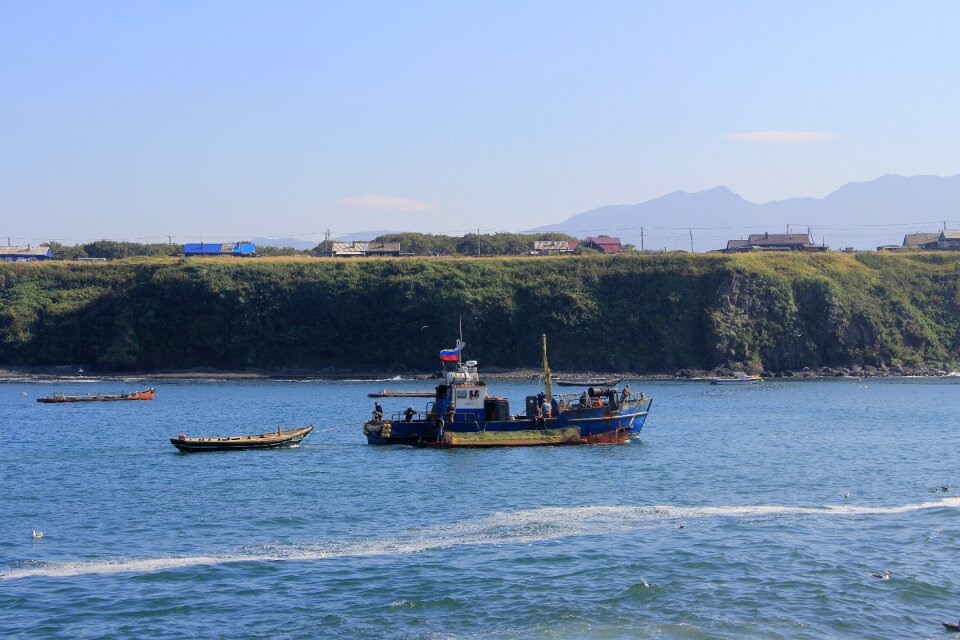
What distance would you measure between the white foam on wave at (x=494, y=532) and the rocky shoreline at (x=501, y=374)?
72916 mm

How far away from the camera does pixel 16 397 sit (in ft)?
280

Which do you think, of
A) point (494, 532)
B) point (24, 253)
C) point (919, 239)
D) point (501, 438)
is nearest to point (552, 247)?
point (919, 239)

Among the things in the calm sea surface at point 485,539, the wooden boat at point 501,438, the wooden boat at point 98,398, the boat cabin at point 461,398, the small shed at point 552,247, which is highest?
the small shed at point 552,247

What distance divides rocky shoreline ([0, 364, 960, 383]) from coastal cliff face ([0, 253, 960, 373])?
126 cm

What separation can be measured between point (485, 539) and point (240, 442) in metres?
22.3

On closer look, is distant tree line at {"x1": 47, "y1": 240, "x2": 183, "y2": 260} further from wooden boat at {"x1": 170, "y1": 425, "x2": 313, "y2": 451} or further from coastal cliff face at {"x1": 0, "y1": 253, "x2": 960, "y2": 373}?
wooden boat at {"x1": 170, "y1": 425, "x2": 313, "y2": 451}

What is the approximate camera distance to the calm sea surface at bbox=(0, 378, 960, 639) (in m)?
22.2

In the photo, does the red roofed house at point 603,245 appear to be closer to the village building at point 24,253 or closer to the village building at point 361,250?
the village building at point 361,250

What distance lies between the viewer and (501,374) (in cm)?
10925

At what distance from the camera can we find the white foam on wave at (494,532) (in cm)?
2644

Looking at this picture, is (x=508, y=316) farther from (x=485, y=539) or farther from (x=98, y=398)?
(x=485, y=539)

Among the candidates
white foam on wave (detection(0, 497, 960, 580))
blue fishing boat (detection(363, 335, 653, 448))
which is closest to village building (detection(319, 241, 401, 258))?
blue fishing boat (detection(363, 335, 653, 448))

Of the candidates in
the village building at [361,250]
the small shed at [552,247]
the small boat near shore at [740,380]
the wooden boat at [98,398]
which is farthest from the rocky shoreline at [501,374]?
the small shed at [552,247]

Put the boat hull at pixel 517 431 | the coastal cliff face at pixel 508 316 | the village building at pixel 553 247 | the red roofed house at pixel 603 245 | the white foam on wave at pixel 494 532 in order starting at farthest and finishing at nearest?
1. the red roofed house at pixel 603 245
2. the village building at pixel 553 247
3. the coastal cliff face at pixel 508 316
4. the boat hull at pixel 517 431
5. the white foam on wave at pixel 494 532
